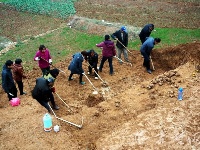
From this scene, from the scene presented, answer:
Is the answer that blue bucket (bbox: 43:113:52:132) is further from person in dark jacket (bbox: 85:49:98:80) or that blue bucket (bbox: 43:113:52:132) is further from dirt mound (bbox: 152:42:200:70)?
dirt mound (bbox: 152:42:200:70)

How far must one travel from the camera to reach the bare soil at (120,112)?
27.9 ft

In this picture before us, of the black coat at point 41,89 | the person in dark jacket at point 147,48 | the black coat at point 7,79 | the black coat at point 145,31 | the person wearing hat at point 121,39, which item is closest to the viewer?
the black coat at point 41,89

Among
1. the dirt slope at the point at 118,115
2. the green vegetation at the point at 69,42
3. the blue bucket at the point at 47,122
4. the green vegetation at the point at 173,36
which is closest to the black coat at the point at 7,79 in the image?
the dirt slope at the point at 118,115

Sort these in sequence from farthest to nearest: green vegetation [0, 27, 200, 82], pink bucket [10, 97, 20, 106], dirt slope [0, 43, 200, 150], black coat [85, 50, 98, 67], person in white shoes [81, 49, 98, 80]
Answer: green vegetation [0, 27, 200, 82], black coat [85, 50, 98, 67], person in white shoes [81, 49, 98, 80], pink bucket [10, 97, 20, 106], dirt slope [0, 43, 200, 150]

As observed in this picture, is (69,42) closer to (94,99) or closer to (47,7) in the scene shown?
(94,99)

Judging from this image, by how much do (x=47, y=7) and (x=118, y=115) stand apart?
14.4 metres

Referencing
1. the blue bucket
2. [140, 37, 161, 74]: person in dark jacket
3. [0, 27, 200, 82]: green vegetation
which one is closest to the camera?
the blue bucket

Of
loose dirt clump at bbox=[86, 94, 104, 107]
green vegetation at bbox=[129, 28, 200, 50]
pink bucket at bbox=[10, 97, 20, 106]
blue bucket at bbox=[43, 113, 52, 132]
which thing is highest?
green vegetation at bbox=[129, 28, 200, 50]

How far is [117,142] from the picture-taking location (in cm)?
850

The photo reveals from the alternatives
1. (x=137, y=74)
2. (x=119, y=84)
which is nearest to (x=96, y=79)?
(x=119, y=84)

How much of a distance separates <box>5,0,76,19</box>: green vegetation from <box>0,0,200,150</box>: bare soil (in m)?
8.27

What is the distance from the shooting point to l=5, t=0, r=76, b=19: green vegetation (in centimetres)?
2069

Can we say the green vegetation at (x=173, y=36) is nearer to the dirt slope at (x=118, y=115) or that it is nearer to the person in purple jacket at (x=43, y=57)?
the dirt slope at (x=118, y=115)

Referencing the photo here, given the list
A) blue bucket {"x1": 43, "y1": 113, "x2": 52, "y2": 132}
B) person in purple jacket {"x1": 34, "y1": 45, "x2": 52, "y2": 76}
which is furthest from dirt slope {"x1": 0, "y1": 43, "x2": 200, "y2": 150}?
person in purple jacket {"x1": 34, "y1": 45, "x2": 52, "y2": 76}
